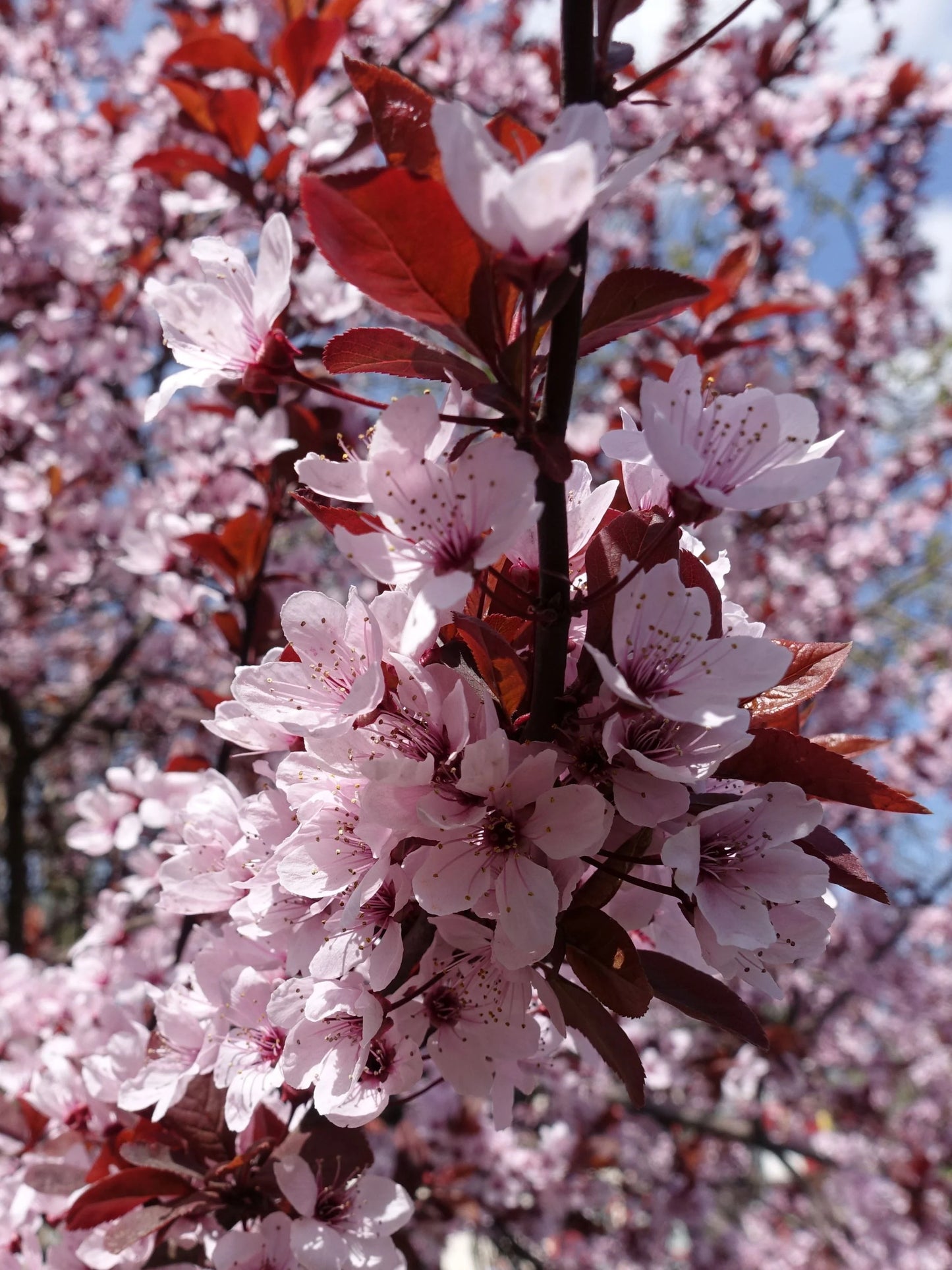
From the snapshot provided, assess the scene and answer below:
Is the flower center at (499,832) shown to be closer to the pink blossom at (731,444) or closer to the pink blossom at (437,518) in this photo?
the pink blossom at (437,518)

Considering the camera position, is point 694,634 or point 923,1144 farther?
point 923,1144

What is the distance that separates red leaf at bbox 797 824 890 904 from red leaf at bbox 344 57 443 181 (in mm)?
701

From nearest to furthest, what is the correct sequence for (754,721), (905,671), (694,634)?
1. (694,634)
2. (754,721)
3. (905,671)

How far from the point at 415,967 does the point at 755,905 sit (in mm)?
361

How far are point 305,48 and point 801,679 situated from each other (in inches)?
76.8

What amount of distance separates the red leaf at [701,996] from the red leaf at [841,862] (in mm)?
154

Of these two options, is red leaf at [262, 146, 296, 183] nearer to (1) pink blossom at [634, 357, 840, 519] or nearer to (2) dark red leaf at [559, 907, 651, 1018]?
(1) pink blossom at [634, 357, 840, 519]

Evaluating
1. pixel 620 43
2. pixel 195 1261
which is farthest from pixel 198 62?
pixel 195 1261

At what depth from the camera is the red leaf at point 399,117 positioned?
2.39 feet

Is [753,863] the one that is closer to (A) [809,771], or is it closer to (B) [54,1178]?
(A) [809,771]

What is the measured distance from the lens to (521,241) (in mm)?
580

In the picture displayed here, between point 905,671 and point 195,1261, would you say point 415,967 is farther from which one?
point 905,671

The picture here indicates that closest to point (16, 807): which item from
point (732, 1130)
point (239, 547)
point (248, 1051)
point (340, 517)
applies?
point (239, 547)

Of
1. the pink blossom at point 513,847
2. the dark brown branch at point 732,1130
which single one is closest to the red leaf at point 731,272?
the pink blossom at point 513,847
